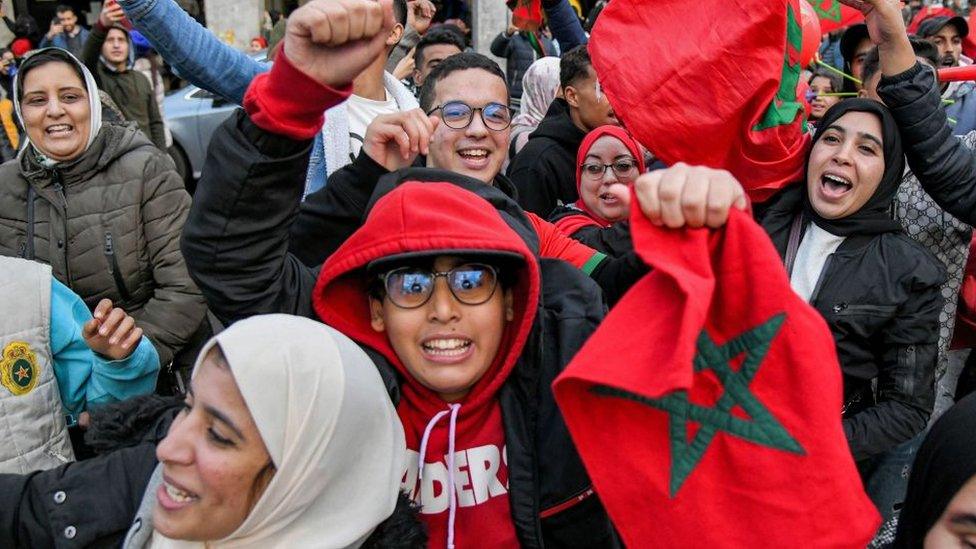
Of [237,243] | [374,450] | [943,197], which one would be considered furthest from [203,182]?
[943,197]

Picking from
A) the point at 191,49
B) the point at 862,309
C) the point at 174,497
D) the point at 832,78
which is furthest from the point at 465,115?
the point at 832,78

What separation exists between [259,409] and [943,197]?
209 centimetres

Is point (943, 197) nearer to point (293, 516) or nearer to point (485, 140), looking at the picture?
point (485, 140)

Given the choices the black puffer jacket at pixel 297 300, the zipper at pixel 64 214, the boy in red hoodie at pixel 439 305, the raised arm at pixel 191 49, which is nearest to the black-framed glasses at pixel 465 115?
the raised arm at pixel 191 49

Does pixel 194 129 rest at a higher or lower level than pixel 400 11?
lower

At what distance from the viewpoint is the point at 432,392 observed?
5.99 ft

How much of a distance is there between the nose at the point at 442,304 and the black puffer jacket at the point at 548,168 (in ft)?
6.33

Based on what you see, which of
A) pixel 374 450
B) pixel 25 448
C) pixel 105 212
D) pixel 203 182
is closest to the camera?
pixel 374 450

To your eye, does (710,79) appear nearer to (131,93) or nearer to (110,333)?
(110,333)

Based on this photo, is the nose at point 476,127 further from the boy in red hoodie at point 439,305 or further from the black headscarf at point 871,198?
the black headscarf at point 871,198

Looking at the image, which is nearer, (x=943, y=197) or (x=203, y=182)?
(x=203, y=182)

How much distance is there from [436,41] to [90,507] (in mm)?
4132

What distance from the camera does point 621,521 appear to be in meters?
1.43

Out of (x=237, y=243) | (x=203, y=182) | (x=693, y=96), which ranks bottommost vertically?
(x=237, y=243)
